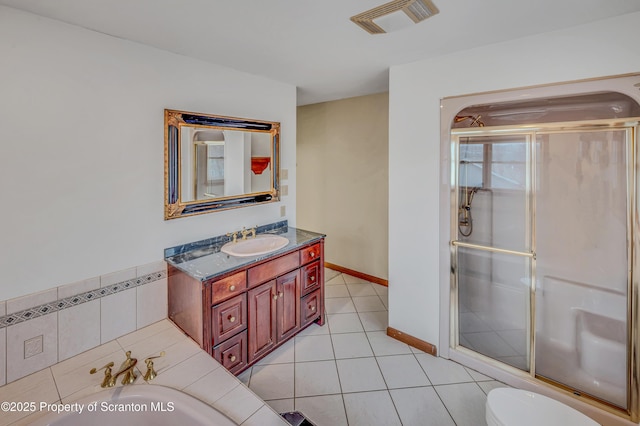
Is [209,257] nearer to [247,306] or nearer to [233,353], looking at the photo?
[247,306]

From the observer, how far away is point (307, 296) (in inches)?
105

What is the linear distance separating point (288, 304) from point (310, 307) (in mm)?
325

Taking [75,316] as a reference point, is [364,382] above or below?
below

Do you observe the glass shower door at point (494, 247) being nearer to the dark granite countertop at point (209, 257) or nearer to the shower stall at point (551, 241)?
the shower stall at point (551, 241)

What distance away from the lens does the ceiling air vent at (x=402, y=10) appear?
147 centimetres

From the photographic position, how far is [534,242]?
6.66 feet

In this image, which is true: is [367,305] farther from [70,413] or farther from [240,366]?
[70,413]

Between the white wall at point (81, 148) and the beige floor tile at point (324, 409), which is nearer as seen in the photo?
the white wall at point (81, 148)

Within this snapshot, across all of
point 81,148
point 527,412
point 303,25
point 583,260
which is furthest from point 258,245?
point 583,260

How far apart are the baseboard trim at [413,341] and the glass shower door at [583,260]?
696mm

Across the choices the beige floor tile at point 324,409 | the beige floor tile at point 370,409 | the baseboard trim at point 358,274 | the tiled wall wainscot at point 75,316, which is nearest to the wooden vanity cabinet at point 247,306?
the tiled wall wainscot at point 75,316

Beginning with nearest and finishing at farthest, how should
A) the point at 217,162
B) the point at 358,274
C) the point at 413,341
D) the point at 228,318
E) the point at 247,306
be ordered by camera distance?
the point at 228,318 < the point at 247,306 < the point at 217,162 < the point at 413,341 < the point at 358,274

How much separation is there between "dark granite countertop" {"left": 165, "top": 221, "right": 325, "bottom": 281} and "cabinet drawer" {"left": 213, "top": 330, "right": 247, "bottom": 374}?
50 cm

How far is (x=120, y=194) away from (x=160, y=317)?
0.90 m
